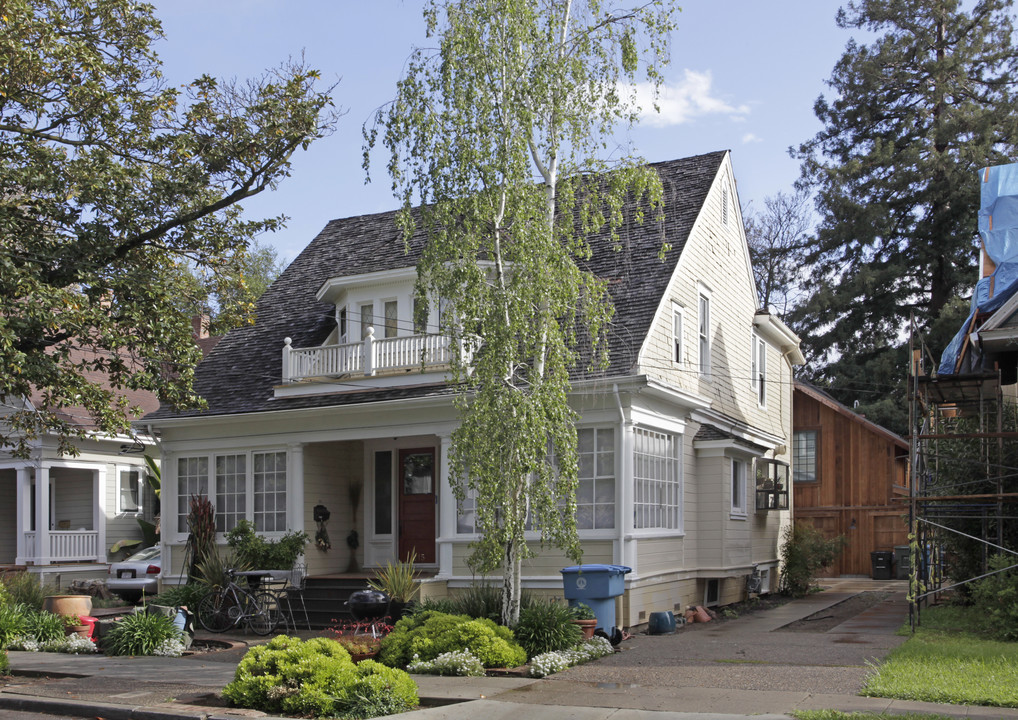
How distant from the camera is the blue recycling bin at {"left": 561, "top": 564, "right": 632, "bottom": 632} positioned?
13.7 m

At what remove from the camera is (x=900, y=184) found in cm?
3472

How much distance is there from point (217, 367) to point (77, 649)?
7095 millimetres

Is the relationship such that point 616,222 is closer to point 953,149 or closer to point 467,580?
point 467,580

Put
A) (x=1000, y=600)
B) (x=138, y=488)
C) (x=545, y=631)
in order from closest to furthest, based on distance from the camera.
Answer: (x=545, y=631), (x=1000, y=600), (x=138, y=488)

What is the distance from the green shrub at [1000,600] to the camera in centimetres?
1252

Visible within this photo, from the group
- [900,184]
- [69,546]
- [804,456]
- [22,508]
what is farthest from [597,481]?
[900,184]

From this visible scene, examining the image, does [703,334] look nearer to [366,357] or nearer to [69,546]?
[366,357]

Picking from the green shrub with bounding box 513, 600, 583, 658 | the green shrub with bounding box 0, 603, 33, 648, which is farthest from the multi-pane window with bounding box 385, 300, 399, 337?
the green shrub with bounding box 0, 603, 33, 648

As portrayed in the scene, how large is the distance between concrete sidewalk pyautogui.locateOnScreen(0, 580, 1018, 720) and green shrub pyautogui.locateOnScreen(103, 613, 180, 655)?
0.84ft

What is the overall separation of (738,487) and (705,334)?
3.04 meters

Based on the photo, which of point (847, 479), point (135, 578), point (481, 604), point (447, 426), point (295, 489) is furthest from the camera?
point (847, 479)

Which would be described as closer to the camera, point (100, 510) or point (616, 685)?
point (616, 685)

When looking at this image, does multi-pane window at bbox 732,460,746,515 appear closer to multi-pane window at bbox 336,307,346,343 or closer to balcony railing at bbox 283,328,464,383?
balcony railing at bbox 283,328,464,383

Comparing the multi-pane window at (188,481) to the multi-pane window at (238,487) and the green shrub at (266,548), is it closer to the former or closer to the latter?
the multi-pane window at (238,487)
